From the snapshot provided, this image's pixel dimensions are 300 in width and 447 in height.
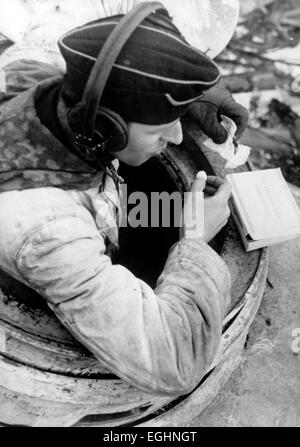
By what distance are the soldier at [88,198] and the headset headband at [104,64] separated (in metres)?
0.01

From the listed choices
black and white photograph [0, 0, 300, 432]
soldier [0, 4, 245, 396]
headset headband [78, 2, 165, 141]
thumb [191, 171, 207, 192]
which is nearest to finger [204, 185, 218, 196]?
black and white photograph [0, 0, 300, 432]

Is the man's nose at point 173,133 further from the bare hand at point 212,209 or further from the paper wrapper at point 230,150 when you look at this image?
the paper wrapper at point 230,150

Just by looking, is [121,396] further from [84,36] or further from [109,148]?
[84,36]

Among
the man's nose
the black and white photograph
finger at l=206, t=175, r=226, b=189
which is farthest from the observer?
finger at l=206, t=175, r=226, b=189

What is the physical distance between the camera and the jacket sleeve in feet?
4.22

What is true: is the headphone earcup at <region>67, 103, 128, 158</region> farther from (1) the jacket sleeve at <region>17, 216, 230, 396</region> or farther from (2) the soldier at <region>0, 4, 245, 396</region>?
(1) the jacket sleeve at <region>17, 216, 230, 396</region>

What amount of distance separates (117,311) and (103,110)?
51cm

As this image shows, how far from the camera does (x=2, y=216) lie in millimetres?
1322

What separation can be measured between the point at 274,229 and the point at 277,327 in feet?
2.34

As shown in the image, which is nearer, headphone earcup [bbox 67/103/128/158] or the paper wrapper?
headphone earcup [bbox 67/103/128/158]

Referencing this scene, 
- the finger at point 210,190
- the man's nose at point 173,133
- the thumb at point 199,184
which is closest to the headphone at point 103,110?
the man's nose at point 173,133

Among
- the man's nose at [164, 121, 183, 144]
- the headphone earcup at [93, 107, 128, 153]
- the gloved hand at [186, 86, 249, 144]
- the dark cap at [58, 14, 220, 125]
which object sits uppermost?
the dark cap at [58, 14, 220, 125]

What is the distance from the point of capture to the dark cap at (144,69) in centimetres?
118

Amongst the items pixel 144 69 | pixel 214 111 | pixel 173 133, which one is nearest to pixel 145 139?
pixel 173 133
